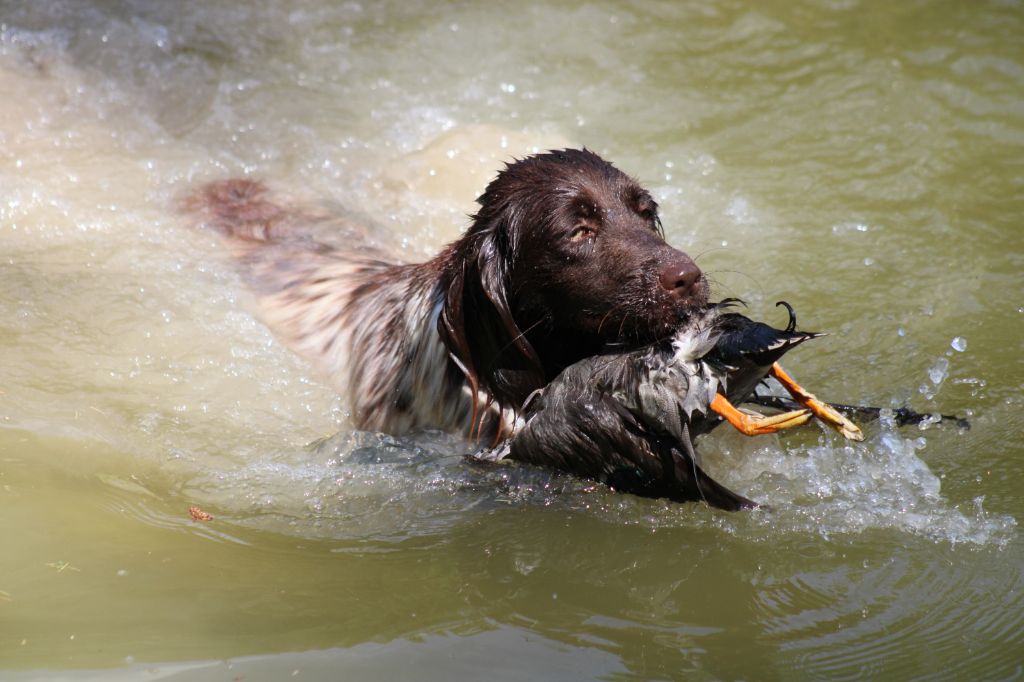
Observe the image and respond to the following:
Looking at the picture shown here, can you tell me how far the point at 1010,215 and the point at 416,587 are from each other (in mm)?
4192

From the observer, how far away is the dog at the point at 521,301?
3.76m

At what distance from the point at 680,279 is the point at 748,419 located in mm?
524

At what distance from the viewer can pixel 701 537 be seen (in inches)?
139

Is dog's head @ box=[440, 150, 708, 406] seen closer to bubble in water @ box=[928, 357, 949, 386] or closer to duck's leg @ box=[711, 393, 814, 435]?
duck's leg @ box=[711, 393, 814, 435]

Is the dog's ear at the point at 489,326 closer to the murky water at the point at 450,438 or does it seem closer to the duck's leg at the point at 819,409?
the murky water at the point at 450,438

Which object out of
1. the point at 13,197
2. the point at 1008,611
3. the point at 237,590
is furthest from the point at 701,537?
the point at 13,197

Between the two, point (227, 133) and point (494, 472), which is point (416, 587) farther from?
point (227, 133)

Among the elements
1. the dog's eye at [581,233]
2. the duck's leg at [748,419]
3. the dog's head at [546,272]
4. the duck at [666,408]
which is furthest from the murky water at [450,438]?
the dog's eye at [581,233]

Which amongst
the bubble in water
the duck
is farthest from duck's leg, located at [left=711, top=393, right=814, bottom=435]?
the bubble in water

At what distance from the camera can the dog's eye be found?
3.91 meters

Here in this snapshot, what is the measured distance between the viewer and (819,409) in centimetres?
375

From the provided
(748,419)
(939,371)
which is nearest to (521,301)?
(748,419)

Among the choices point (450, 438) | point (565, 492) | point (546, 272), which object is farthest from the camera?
point (450, 438)

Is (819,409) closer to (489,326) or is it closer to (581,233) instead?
(581,233)
